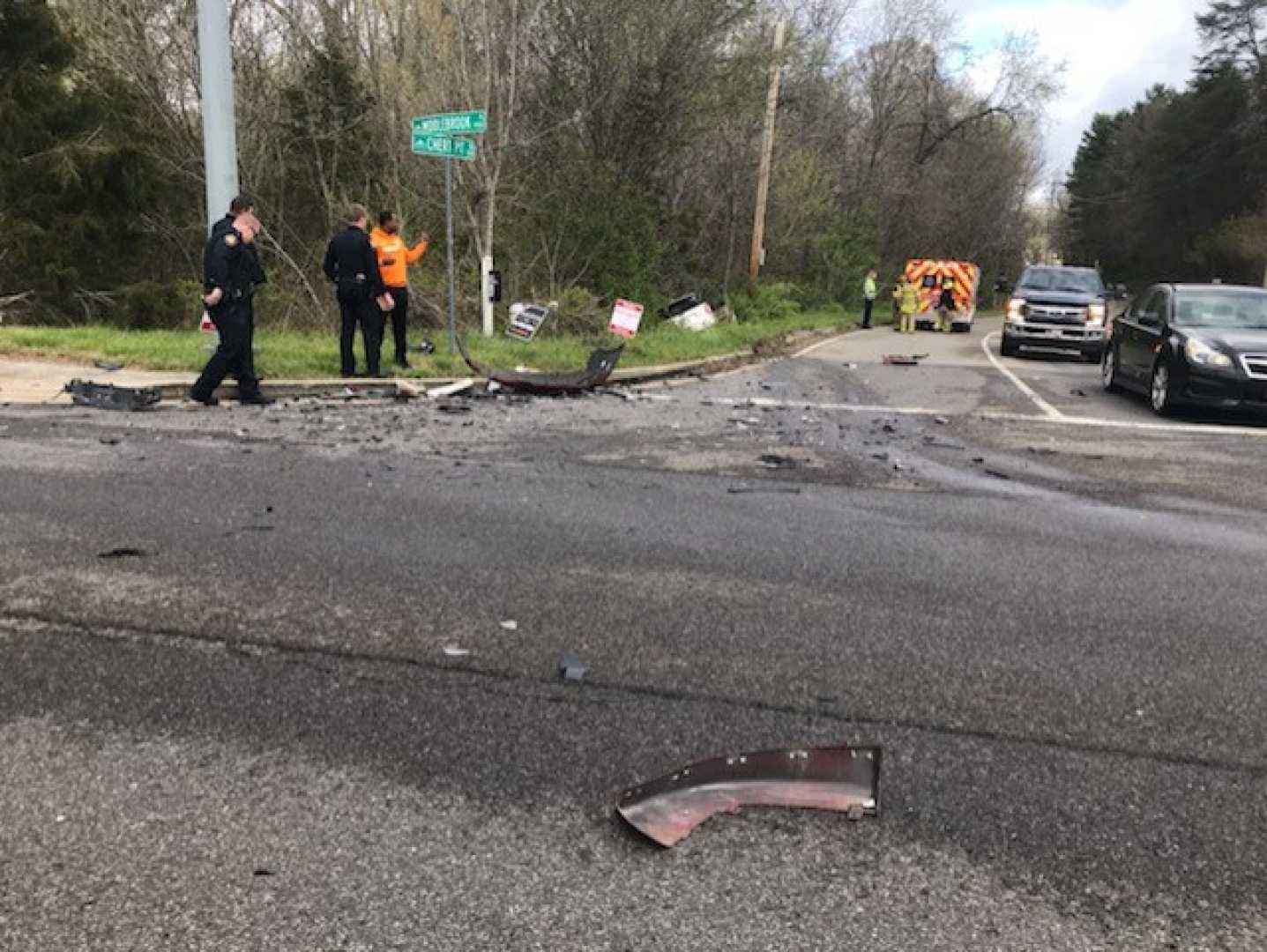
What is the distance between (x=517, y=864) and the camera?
2.78 m

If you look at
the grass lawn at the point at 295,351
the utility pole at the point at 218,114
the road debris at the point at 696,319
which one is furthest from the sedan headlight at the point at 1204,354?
the road debris at the point at 696,319

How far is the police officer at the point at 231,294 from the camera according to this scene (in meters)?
10.3

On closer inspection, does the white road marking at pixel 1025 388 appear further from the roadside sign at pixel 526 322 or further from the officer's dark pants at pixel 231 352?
the officer's dark pants at pixel 231 352

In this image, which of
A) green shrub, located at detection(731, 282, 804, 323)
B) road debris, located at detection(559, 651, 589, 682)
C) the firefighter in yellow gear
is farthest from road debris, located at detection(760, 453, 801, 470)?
the firefighter in yellow gear

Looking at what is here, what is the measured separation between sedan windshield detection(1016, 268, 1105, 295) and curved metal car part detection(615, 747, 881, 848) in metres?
19.3

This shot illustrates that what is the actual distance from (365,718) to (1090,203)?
10039 cm

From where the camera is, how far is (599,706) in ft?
12.1

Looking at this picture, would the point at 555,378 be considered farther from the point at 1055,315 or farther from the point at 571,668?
the point at 1055,315

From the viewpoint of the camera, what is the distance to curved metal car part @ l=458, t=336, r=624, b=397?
1245cm

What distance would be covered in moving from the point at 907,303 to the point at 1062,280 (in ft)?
32.5

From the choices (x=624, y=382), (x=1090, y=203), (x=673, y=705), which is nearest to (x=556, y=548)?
(x=673, y=705)

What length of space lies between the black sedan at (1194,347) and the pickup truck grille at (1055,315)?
16.0 ft

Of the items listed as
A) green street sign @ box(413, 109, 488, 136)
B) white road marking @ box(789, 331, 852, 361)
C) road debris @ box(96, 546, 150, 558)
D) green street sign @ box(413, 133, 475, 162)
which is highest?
green street sign @ box(413, 109, 488, 136)

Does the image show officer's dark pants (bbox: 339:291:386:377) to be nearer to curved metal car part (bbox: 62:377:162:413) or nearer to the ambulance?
curved metal car part (bbox: 62:377:162:413)
